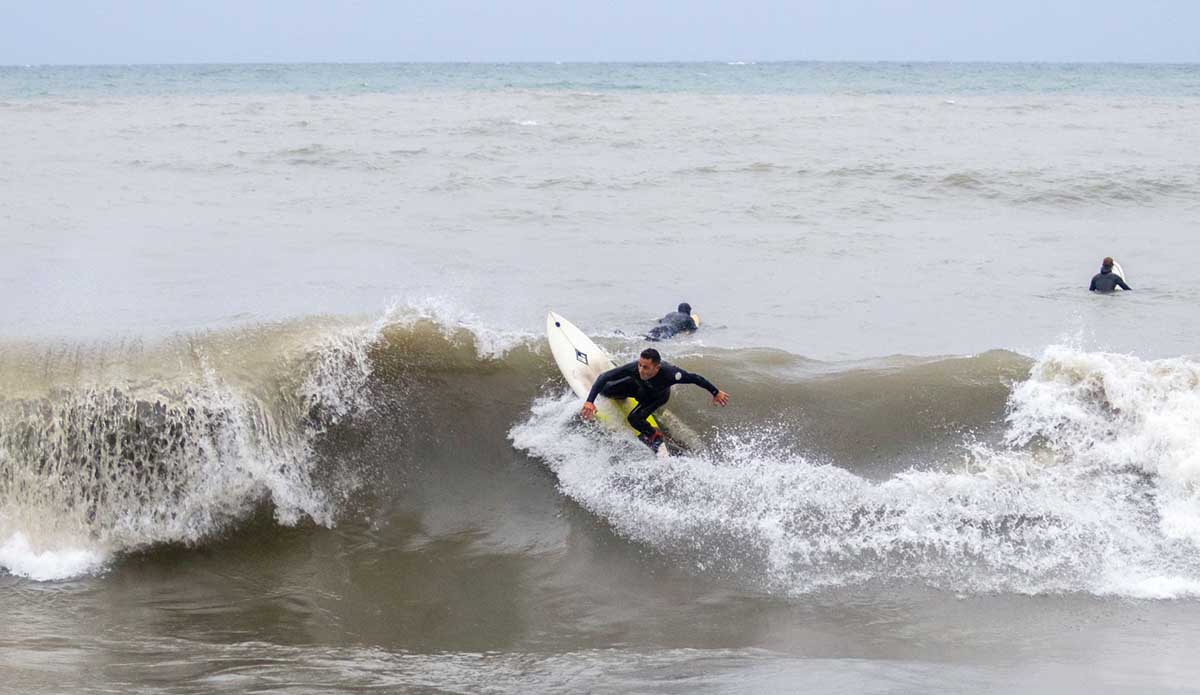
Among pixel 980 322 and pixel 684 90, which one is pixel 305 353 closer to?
pixel 980 322

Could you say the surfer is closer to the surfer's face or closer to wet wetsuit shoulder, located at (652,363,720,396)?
wet wetsuit shoulder, located at (652,363,720,396)

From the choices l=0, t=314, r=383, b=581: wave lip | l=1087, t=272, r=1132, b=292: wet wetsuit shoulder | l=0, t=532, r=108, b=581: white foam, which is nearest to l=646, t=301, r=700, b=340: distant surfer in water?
l=0, t=314, r=383, b=581: wave lip

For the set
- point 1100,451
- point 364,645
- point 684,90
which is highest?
point 684,90

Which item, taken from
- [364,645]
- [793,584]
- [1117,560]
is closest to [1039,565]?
[1117,560]

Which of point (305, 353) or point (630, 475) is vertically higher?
point (305, 353)

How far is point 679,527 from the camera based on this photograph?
26.7 feet

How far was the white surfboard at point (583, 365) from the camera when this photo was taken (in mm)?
9375

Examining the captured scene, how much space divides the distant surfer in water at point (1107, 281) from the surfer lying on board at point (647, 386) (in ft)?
28.6

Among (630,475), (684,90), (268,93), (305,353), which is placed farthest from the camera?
(684,90)

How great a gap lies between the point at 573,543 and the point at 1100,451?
4659 mm

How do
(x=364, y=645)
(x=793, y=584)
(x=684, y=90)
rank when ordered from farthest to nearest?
(x=684, y=90)
(x=793, y=584)
(x=364, y=645)

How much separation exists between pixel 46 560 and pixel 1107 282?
14.0 meters

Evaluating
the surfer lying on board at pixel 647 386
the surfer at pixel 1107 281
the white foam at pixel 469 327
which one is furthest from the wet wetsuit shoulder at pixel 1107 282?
the white foam at pixel 469 327

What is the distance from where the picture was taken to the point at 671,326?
1270 centimetres
